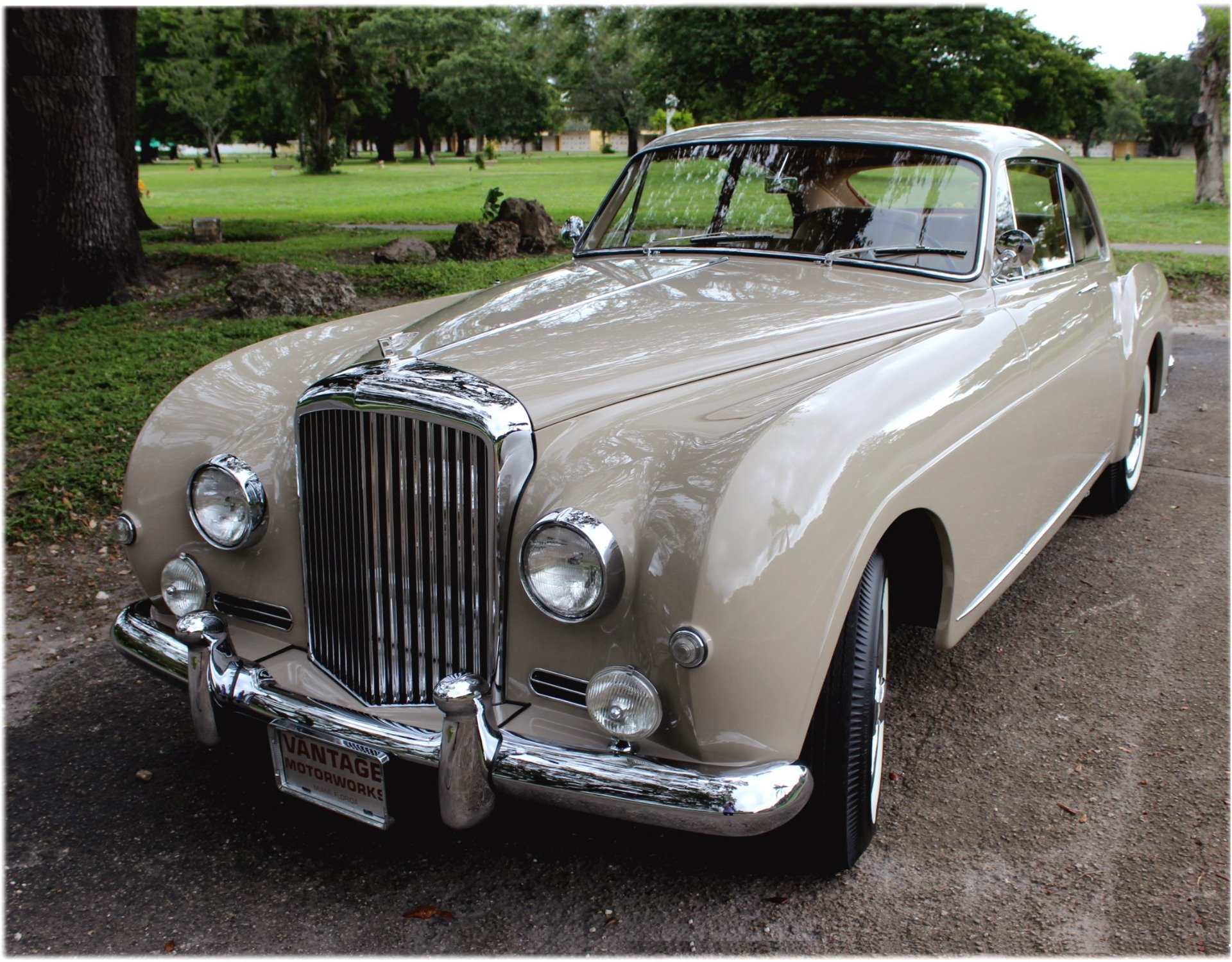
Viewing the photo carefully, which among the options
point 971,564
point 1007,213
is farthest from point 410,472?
point 1007,213

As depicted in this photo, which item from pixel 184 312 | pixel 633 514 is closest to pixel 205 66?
pixel 184 312

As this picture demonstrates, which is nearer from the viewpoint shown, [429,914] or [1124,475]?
[429,914]

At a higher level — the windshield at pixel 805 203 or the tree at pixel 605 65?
the tree at pixel 605 65

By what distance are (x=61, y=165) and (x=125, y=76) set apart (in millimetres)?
3470

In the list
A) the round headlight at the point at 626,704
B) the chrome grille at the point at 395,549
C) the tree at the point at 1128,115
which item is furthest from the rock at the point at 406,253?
the tree at the point at 1128,115

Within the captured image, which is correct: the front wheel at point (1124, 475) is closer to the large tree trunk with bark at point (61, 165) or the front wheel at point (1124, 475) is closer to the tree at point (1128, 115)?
the large tree trunk with bark at point (61, 165)

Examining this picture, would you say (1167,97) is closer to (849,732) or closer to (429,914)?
(849,732)

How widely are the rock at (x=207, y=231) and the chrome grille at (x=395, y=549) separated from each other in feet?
41.6

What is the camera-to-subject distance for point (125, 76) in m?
11.1

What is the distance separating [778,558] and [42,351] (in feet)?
22.4

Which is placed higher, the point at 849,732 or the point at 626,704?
the point at 626,704

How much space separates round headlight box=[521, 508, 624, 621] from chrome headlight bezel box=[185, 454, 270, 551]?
34.0 inches

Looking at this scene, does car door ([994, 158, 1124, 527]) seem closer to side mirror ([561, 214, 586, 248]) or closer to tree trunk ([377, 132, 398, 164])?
side mirror ([561, 214, 586, 248])

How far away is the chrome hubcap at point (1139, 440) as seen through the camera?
480 centimetres
